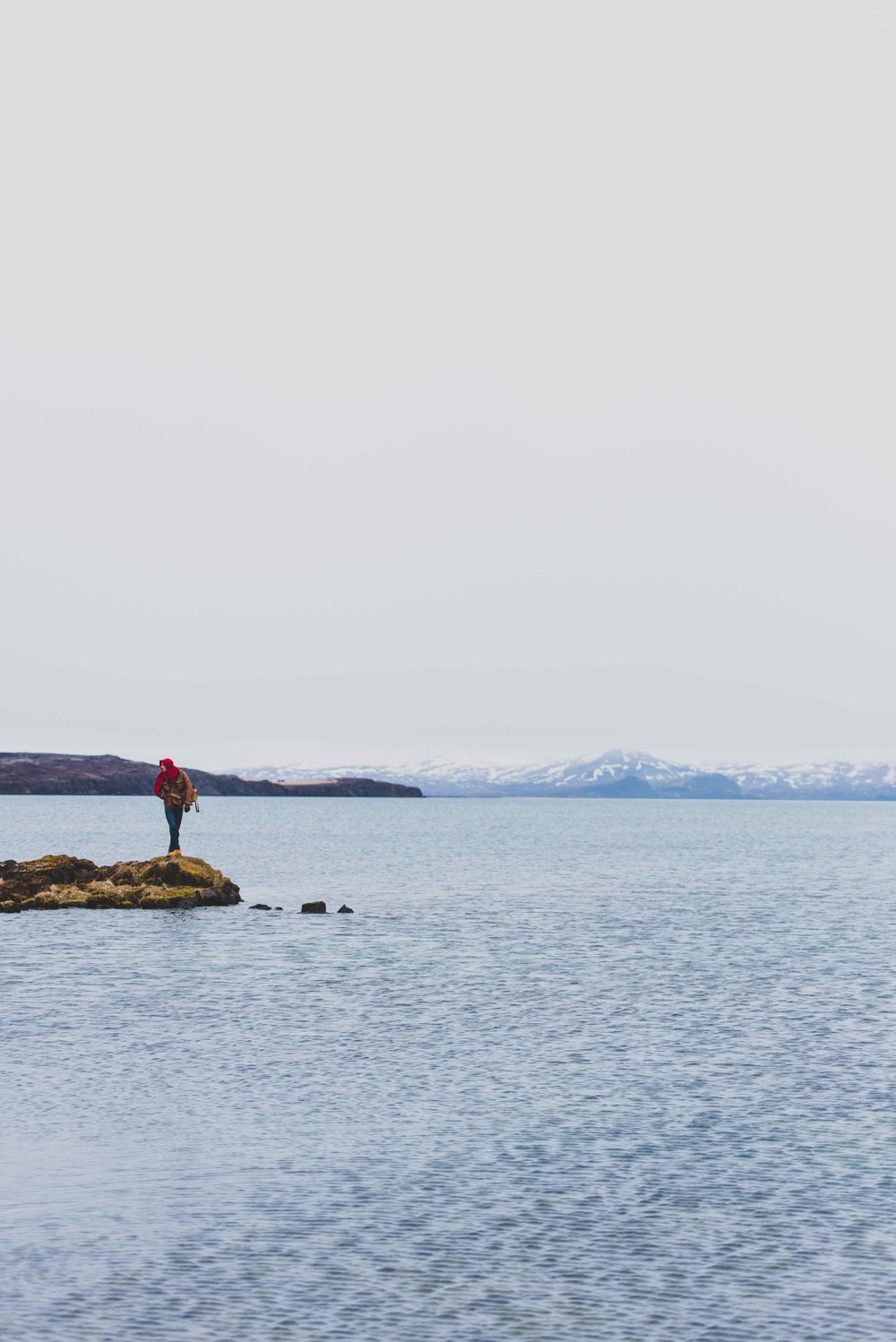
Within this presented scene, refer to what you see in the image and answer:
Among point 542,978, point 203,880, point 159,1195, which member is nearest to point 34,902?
point 203,880

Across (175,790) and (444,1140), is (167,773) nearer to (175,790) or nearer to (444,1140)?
(175,790)

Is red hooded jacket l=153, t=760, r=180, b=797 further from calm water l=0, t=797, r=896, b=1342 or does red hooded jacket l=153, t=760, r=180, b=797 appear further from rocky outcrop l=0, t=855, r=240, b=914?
calm water l=0, t=797, r=896, b=1342

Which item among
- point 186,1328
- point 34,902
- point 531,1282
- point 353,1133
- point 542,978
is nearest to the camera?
point 186,1328

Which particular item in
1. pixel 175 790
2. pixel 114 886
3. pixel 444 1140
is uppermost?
pixel 175 790

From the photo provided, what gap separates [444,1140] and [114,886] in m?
39.8

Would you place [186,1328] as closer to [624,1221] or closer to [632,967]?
[624,1221]

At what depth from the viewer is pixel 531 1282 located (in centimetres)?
1170

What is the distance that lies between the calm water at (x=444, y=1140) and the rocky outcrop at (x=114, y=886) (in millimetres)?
10766

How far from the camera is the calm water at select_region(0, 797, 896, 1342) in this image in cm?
1130

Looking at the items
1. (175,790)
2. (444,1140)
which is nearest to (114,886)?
(175,790)

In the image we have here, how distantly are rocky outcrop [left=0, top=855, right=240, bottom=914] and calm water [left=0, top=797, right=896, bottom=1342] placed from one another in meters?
10.8

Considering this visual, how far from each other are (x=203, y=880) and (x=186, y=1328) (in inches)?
1779

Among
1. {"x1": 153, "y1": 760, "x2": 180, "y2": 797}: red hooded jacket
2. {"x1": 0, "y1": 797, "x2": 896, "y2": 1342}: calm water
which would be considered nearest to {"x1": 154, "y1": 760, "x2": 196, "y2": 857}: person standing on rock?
{"x1": 153, "y1": 760, "x2": 180, "y2": 797}: red hooded jacket

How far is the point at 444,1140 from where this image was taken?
16797 mm
